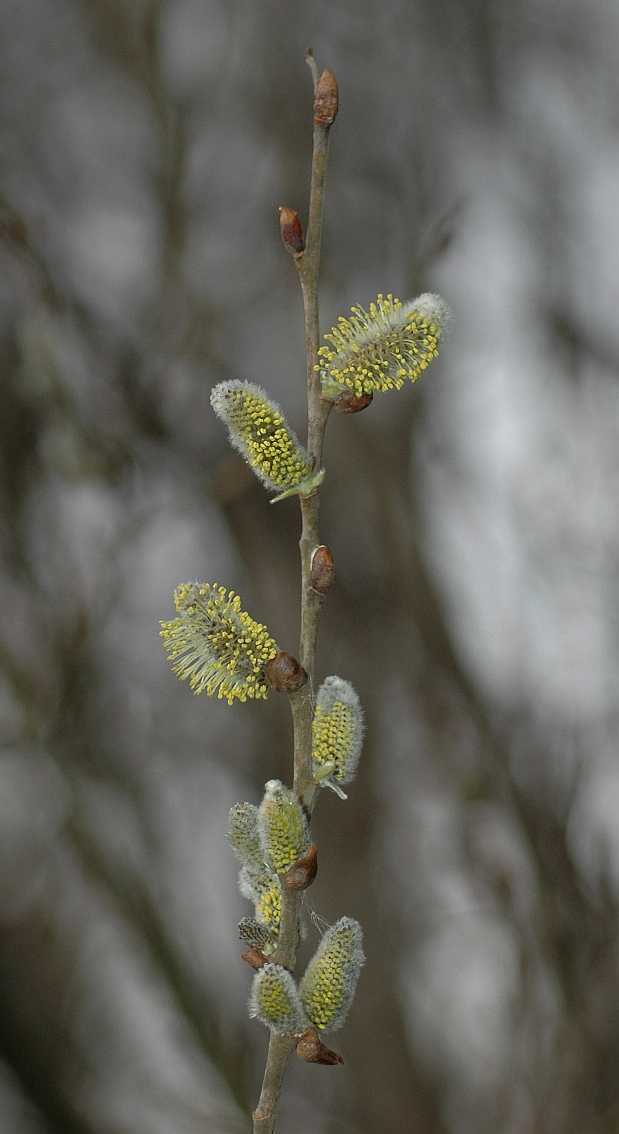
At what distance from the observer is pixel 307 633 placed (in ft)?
1.67

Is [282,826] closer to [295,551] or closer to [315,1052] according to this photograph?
[315,1052]

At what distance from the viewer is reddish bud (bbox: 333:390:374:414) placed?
22.5 inches

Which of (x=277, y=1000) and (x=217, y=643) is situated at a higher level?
(x=217, y=643)

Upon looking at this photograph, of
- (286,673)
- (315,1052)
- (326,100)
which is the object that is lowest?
(315,1052)

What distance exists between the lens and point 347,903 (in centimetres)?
255

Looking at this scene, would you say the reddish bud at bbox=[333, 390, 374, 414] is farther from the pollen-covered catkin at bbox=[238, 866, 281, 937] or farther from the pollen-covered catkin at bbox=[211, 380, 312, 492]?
the pollen-covered catkin at bbox=[238, 866, 281, 937]

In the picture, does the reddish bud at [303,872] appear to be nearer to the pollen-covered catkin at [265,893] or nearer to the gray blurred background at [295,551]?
the pollen-covered catkin at [265,893]

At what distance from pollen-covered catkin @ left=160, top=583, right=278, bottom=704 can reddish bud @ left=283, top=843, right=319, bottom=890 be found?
0.10 metres

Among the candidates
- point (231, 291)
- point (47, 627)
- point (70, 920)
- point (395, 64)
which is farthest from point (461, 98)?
point (70, 920)

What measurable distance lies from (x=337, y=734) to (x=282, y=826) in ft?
0.22

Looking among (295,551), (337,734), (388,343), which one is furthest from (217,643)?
(295,551)

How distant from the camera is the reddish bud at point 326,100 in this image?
545mm

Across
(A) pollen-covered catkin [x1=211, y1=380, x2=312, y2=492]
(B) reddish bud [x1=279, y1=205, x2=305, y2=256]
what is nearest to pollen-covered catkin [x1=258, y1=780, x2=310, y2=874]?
(A) pollen-covered catkin [x1=211, y1=380, x2=312, y2=492]

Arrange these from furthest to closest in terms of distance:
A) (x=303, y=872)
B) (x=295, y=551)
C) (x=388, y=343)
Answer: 1. (x=295, y=551)
2. (x=388, y=343)
3. (x=303, y=872)
